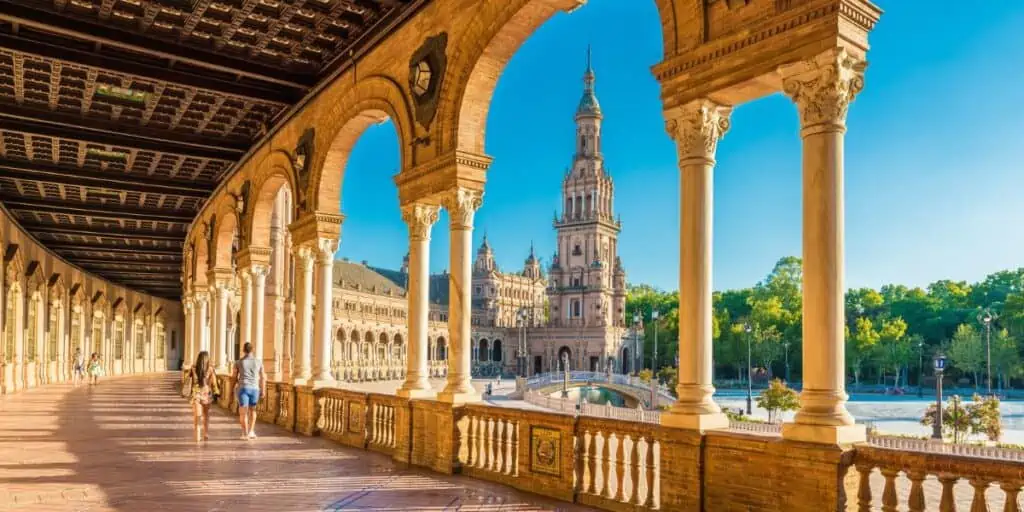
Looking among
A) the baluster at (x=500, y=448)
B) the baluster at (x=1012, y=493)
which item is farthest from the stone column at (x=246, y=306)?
the baluster at (x=1012, y=493)

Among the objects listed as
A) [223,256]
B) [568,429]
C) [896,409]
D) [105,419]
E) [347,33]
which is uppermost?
[347,33]

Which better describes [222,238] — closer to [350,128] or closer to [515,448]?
[350,128]

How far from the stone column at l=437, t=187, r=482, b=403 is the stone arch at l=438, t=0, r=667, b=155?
0.66m

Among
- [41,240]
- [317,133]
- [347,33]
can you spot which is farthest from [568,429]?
[41,240]

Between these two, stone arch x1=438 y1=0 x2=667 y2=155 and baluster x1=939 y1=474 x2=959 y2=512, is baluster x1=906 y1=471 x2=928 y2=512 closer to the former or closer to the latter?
baluster x1=939 y1=474 x2=959 y2=512

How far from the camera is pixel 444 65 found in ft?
36.3

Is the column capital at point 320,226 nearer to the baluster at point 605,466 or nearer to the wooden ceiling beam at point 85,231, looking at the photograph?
the baluster at point 605,466

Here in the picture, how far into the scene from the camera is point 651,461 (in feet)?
24.3

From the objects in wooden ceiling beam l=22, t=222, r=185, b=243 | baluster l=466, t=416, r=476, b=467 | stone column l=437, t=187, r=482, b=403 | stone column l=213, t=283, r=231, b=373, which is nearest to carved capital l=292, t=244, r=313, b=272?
stone column l=437, t=187, r=482, b=403

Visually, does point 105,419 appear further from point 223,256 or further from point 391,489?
point 391,489

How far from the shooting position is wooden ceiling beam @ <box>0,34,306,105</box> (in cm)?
1237

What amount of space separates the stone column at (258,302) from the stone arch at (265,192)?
64 cm

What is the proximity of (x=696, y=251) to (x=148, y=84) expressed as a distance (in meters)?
11.3

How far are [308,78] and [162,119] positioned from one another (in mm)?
4122
